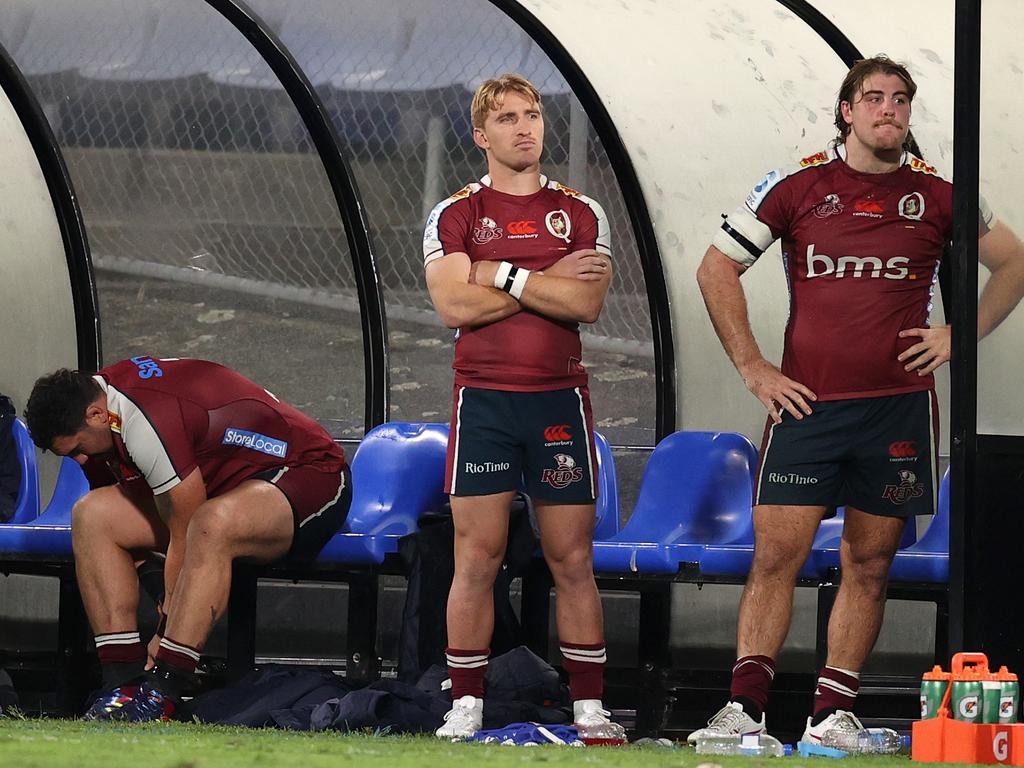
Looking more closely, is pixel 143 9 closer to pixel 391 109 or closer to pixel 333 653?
pixel 391 109

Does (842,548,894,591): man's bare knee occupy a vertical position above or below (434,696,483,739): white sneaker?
above

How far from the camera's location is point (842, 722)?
482cm

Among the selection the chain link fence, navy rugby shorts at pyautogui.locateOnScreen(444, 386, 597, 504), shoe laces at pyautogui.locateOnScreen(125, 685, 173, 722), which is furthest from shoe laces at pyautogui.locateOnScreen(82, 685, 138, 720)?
the chain link fence

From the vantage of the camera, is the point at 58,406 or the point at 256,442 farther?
the point at 256,442

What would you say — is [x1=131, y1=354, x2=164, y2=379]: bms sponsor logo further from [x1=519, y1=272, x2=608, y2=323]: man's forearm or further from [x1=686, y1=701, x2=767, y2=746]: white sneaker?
[x1=686, y1=701, x2=767, y2=746]: white sneaker

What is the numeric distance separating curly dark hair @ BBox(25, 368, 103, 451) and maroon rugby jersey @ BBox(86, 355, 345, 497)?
3.6 inches

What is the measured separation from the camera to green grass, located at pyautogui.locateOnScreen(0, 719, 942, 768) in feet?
12.0

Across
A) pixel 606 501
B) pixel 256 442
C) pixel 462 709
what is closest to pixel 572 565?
pixel 462 709

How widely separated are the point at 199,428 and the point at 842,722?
90.6 inches

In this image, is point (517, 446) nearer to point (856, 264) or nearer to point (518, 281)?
point (518, 281)

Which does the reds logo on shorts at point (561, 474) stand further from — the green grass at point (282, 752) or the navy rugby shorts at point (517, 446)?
the green grass at point (282, 752)

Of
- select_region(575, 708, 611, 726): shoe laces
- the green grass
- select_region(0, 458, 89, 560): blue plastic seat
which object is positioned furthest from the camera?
select_region(0, 458, 89, 560): blue plastic seat

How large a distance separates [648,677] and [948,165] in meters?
2.57

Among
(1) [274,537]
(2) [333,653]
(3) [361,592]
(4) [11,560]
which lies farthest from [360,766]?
(2) [333,653]
